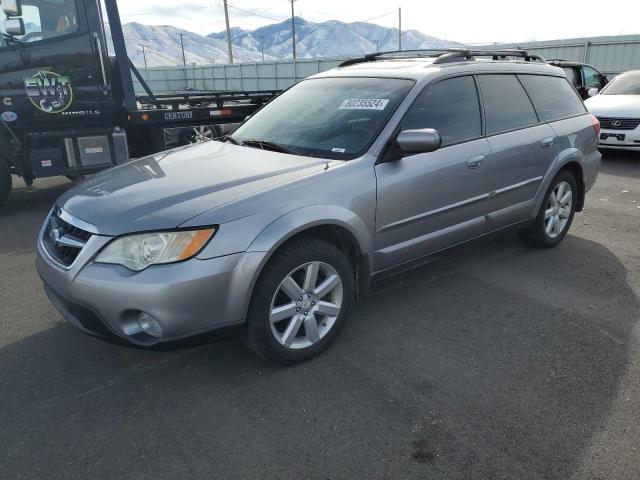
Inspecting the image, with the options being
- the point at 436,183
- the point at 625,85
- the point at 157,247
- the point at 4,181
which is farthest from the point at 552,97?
the point at 625,85

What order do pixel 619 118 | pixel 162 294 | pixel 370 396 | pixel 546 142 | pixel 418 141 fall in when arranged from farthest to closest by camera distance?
pixel 619 118, pixel 546 142, pixel 418 141, pixel 370 396, pixel 162 294

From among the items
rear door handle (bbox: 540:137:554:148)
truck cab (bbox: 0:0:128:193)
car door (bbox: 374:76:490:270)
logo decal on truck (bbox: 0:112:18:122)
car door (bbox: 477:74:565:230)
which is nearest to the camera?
car door (bbox: 374:76:490:270)

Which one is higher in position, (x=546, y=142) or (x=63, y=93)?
(x=63, y=93)

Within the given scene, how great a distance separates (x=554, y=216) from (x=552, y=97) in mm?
1092

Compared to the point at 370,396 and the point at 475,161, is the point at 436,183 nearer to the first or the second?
the point at 475,161

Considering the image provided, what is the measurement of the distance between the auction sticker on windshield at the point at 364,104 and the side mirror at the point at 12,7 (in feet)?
14.0

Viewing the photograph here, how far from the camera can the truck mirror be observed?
5.69 meters

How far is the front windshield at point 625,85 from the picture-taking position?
33.8 feet

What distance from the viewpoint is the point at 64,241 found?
9.26 ft

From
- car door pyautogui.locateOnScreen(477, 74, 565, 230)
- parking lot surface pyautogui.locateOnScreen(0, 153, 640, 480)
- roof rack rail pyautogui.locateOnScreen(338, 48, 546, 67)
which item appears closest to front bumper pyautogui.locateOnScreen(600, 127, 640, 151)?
roof rack rail pyautogui.locateOnScreen(338, 48, 546, 67)

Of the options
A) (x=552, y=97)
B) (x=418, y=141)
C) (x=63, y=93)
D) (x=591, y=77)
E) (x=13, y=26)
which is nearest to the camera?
(x=418, y=141)

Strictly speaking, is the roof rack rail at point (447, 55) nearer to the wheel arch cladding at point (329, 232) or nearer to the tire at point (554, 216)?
the tire at point (554, 216)

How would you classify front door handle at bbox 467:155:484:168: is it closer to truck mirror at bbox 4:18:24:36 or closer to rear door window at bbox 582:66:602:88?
truck mirror at bbox 4:18:24:36

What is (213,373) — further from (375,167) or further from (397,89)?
(397,89)
